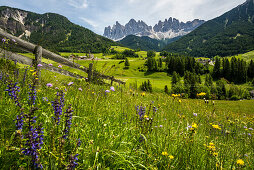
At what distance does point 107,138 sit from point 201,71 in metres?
112

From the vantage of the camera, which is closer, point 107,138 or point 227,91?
point 107,138

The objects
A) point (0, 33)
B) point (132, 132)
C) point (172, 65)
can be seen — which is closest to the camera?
point (132, 132)

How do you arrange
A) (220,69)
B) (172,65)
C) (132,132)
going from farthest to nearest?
1. (172,65)
2. (220,69)
3. (132,132)

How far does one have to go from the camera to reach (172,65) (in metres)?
96.8

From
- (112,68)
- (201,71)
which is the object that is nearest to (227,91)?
(201,71)

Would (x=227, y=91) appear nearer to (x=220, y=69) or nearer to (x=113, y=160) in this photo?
(x=220, y=69)

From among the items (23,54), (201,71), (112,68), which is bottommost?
(112,68)

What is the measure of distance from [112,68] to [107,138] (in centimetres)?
196

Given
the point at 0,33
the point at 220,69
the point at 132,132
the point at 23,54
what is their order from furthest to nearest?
the point at 220,69 → the point at 23,54 → the point at 0,33 → the point at 132,132

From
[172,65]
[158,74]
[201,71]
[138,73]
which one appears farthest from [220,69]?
[138,73]

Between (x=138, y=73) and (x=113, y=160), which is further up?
(x=138, y=73)

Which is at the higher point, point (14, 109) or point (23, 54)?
point (23, 54)

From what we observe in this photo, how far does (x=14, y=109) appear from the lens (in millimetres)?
2182

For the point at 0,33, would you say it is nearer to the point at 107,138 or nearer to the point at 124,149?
the point at 107,138
